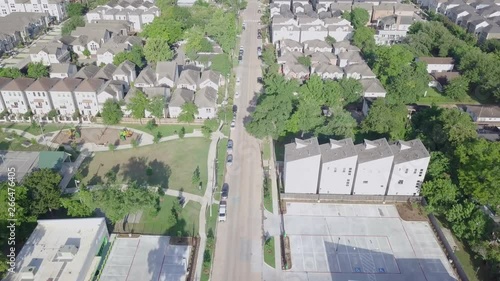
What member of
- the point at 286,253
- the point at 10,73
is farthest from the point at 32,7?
the point at 286,253

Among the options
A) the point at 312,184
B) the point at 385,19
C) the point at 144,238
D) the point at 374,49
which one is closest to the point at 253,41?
the point at 374,49

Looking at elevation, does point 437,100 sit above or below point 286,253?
above

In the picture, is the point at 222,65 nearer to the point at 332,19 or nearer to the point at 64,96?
the point at 64,96

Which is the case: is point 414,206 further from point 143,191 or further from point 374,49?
point 374,49

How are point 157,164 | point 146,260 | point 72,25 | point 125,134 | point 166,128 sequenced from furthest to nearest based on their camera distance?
A: point 72,25, point 166,128, point 125,134, point 157,164, point 146,260

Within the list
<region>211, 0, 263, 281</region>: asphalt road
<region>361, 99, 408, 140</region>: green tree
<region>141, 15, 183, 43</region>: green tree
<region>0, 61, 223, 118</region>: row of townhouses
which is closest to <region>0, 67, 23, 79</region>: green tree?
<region>0, 61, 223, 118</region>: row of townhouses
